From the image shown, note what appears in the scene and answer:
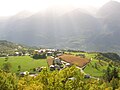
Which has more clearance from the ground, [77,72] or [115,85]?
[77,72]

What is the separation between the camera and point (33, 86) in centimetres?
7538

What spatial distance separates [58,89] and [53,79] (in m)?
3.28

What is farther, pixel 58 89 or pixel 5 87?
pixel 5 87

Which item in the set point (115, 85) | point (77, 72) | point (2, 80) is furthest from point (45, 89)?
point (115, 85)

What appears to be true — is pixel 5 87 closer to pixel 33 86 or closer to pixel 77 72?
pixel 33 86

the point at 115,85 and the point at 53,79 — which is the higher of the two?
the point at 53,79

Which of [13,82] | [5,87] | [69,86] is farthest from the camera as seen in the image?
[13,82]

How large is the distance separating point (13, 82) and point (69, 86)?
23.6 m

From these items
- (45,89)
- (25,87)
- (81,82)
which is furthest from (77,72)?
(25,87)

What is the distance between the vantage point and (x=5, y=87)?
80.6m

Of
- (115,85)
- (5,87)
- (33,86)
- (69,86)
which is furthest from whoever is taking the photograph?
(115,85)

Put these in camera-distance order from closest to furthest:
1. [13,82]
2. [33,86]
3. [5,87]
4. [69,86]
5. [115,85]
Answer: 1. [69,86]
2. [33,86]
3. [5,87]
4. [13,82]
5. [115,85]

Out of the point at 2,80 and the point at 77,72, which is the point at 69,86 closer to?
the point at 77,72

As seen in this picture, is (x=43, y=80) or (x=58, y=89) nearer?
(x=58, y=89)
